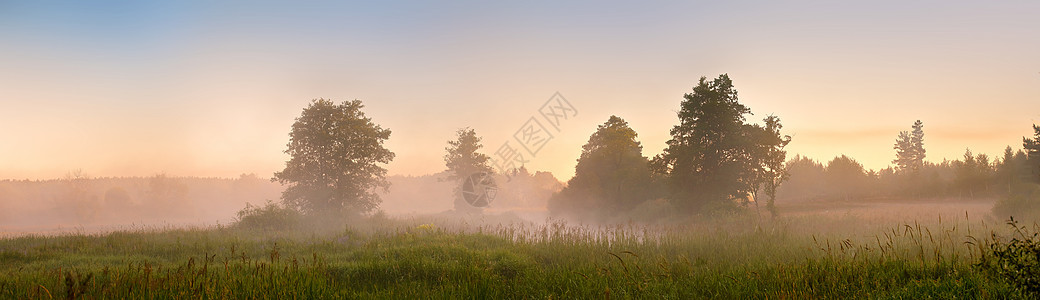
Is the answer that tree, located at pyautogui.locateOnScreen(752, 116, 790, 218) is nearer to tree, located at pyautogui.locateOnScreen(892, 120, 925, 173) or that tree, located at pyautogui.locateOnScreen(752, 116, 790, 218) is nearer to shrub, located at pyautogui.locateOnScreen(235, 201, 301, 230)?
shrub, located at pyautogui.locateOnScreen(235, 201, 301, 230)

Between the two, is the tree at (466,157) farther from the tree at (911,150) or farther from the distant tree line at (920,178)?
the tree at (911,150)

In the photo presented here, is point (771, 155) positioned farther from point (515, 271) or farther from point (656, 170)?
point (515, 271)

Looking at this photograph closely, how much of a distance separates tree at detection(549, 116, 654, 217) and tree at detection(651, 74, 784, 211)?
24.8 feet

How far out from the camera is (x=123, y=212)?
74125 mm

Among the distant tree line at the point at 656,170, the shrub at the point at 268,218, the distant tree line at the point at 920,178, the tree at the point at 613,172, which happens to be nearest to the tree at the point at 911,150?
the distant tree line at the point at 920,178

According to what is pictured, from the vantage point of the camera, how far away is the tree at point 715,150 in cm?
2462

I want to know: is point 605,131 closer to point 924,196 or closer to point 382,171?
point 382,171

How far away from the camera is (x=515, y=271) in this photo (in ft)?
30.7

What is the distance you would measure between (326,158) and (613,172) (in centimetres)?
2143

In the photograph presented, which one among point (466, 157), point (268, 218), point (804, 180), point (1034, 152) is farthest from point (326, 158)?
point (804, 180)

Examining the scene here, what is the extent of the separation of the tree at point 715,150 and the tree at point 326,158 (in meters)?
21.6

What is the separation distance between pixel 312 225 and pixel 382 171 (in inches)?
288

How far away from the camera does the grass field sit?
5594 mm

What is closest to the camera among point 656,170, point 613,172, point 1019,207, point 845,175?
point 1019,207
